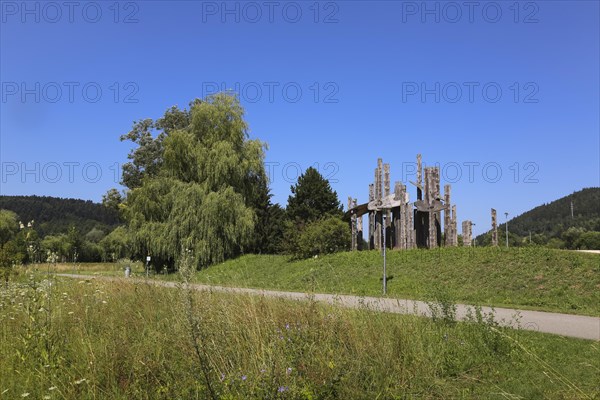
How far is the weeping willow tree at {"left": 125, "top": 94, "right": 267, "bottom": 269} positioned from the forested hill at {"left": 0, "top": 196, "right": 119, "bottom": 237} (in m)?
73.1

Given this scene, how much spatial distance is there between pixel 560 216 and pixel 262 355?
141 meters

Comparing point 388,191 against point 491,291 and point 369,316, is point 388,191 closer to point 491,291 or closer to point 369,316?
point 491,291

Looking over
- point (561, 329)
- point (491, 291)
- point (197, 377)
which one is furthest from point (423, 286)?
point (197, 377)

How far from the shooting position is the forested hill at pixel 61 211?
10931 centimetres

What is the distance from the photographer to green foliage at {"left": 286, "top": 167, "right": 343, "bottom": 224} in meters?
45.8

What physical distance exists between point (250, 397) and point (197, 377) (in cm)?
57

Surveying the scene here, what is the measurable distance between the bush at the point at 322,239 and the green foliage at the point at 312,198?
17.0 meters

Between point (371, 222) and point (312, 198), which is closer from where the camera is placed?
point (371, 222)

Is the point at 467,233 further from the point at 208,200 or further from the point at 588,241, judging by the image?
the point at 588,241

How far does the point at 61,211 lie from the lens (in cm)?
12638

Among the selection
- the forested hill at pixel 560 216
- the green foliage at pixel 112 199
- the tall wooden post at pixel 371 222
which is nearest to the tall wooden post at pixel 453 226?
the tall wooden post at pixel 371 222

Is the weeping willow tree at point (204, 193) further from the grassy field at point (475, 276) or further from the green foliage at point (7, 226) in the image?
the green foliage at point (7, 226)

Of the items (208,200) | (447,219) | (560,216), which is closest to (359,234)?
(447,219)

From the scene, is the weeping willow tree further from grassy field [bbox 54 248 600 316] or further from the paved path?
the paved path
